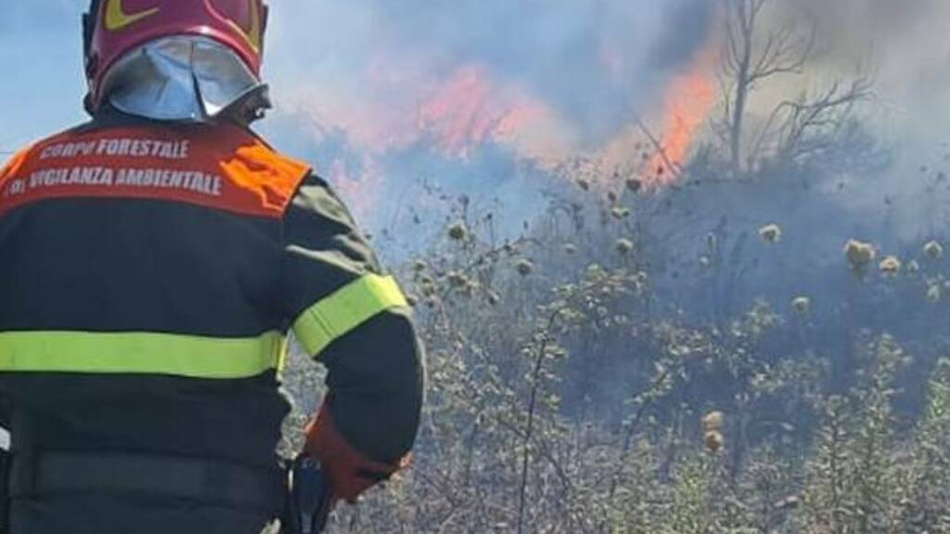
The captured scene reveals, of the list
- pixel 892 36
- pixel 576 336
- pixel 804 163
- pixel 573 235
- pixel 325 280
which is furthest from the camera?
pixel 892 36

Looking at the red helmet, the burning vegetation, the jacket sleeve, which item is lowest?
the jacket sleeve

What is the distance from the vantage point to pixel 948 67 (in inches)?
516

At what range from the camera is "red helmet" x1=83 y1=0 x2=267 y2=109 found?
7.30ft

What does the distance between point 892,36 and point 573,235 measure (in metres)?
6.94

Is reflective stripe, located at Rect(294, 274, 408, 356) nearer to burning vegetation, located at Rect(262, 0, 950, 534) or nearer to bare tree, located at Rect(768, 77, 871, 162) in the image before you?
burning vegetation, located at Rect(262, 0, 950, 534)

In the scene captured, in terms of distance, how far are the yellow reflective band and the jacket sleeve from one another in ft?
0.31

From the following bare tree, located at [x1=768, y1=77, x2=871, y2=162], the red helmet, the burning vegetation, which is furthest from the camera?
bare tree, located at [x1=768, y1=77, x2=871, y2=162]

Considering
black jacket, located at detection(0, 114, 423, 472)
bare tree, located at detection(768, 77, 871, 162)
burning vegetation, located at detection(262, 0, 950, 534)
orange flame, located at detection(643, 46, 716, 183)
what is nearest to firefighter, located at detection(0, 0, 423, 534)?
black jacket, located at detection(0, 114, 423, 472)

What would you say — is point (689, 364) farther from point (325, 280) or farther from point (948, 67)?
point (948, 67)

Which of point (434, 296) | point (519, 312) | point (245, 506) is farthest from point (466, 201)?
point (245, 506)

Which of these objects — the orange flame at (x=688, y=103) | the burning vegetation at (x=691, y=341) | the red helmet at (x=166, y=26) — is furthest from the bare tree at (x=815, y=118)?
the red helmet at (x=166, y=26)

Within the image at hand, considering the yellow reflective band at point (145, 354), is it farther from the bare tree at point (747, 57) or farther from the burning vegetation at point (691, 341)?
the bare tree at point (747, 57)

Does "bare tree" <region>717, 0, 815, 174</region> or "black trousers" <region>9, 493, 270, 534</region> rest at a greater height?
"bare tree" <region>717, 0, 815, 174</region>

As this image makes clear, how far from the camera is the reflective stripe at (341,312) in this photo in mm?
2104
